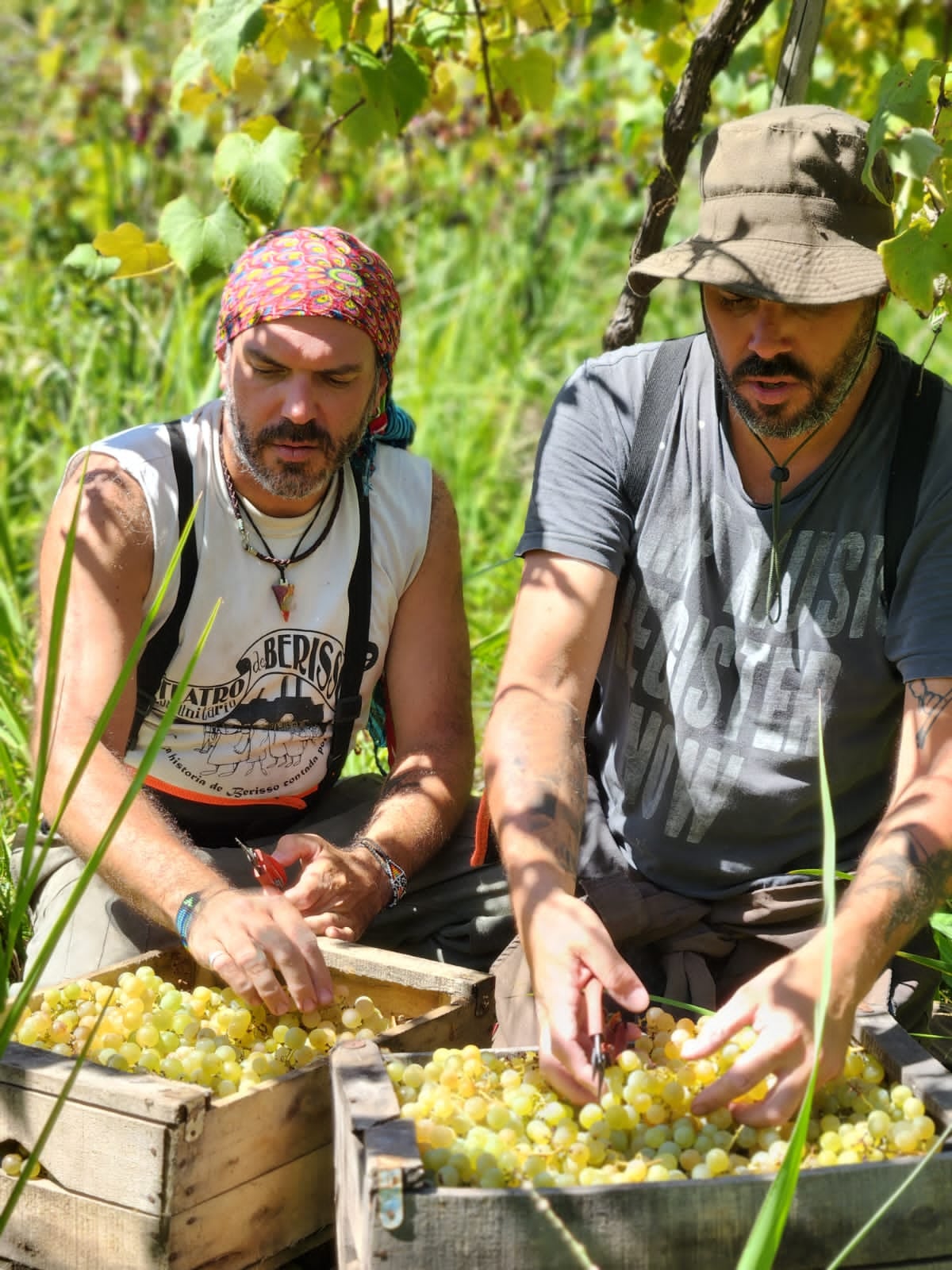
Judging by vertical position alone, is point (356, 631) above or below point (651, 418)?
below

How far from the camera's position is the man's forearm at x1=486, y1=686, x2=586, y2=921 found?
200cm

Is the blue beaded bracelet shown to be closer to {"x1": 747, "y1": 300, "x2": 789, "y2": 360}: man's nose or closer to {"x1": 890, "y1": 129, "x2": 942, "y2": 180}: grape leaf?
{"x1": 747, "y1": 300, "x2": 789, "y2": 360}: man's nose

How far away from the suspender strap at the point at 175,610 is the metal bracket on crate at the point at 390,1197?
129cm

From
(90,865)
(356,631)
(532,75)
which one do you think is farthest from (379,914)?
(532,75)

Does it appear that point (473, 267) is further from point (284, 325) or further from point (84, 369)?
point (284, 325)

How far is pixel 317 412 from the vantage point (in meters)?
2.58

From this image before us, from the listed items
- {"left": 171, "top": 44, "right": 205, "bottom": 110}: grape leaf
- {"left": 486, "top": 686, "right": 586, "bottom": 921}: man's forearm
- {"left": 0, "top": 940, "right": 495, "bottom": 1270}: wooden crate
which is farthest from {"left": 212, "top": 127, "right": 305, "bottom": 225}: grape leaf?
{"left": 0, "top": 940, "right": 495, "bottom": 1270}: wooden crate

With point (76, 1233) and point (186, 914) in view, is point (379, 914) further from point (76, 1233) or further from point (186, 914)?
point (76, 1233)

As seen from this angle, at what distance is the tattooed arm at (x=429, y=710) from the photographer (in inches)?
104

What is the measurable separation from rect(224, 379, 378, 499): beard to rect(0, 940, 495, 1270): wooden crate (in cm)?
99

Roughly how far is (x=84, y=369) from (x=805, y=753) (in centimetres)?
303

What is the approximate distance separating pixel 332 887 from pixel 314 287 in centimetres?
104

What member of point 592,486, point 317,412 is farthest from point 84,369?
point 592,486

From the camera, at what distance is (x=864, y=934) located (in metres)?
1.86
